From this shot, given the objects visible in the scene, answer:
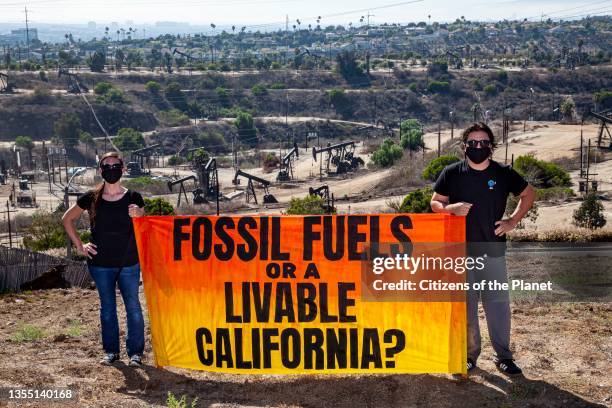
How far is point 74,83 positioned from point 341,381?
351 feet

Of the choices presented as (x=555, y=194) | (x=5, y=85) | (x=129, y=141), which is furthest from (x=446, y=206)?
(x=5, y=85)

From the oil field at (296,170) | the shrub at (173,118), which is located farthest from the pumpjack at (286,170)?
the shrub at (173,118)

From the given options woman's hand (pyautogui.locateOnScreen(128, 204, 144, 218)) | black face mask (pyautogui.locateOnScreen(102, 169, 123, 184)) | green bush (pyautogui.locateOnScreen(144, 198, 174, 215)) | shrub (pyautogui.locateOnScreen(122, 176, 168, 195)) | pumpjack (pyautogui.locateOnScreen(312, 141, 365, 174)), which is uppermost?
black face mask (pyautogui.locateOnScreen(102, 169, 123, 184))

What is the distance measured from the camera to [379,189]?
54.3 meters

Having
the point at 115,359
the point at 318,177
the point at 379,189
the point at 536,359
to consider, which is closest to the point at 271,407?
the point at 115,359

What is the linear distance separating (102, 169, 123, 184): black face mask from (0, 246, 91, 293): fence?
519 centimetres

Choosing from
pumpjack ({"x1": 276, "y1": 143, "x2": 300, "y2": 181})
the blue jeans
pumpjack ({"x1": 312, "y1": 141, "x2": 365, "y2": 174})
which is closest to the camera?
the blue jeans

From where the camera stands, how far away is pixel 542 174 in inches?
1871

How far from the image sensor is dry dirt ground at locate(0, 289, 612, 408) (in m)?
6.43

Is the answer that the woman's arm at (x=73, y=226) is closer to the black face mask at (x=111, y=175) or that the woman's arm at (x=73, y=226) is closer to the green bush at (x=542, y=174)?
the black face mask at (x=111, y=175)

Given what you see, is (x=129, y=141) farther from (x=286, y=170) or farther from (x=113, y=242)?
(x=113, y=242)

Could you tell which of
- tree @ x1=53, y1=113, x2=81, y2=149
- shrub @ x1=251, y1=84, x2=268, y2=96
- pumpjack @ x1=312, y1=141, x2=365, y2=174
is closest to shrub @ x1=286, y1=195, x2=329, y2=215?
pumpjack @ x1=312, y1=141, x2=365, y2=174

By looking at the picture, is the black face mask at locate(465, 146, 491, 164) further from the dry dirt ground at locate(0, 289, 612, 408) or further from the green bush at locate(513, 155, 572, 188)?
the green bush at locate(513, 155, 572, 188)

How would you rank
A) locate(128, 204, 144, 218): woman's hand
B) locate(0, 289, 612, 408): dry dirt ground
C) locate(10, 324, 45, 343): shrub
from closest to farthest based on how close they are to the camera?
locate(0, 289, 612, 408): dry dirt ground, locate(128, 204, 144, 218): woman's hand, locate(10, 324, 45, 343): shrub
